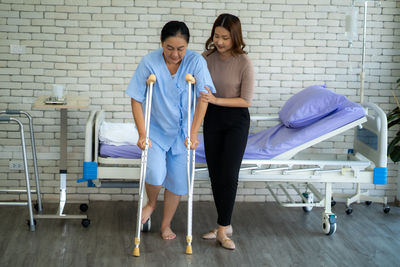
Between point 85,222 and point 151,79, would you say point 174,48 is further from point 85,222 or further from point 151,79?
point 85,222

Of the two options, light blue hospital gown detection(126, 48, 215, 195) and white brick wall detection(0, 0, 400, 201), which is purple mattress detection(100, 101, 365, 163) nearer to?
light blue hospital gown detection(126, 48, 215, 195)

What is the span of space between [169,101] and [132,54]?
134 cm

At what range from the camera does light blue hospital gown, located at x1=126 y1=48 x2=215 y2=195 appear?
3631 millimetres

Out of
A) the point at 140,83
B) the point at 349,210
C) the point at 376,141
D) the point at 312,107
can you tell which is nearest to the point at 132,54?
the point at 140,83

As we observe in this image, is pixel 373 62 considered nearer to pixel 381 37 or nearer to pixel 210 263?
pixel 381 37

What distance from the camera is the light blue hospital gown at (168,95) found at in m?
3.63

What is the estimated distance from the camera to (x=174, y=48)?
3508 millimetres

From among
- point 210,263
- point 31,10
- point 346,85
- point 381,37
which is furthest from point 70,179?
point 381,37

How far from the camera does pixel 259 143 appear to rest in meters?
4.41

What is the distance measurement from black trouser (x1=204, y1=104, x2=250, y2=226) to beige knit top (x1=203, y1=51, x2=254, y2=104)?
117 millimetres

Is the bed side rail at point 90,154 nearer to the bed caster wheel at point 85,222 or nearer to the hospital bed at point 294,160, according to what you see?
the hospital bed at point 294,160

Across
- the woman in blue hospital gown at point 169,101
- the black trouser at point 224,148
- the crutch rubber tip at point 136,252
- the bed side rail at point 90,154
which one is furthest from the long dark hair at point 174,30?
the crutch rubber tip at point 136,252

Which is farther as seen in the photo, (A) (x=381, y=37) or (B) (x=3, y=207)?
(A) (x=381, y=37)

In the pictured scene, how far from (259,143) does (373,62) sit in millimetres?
1486
